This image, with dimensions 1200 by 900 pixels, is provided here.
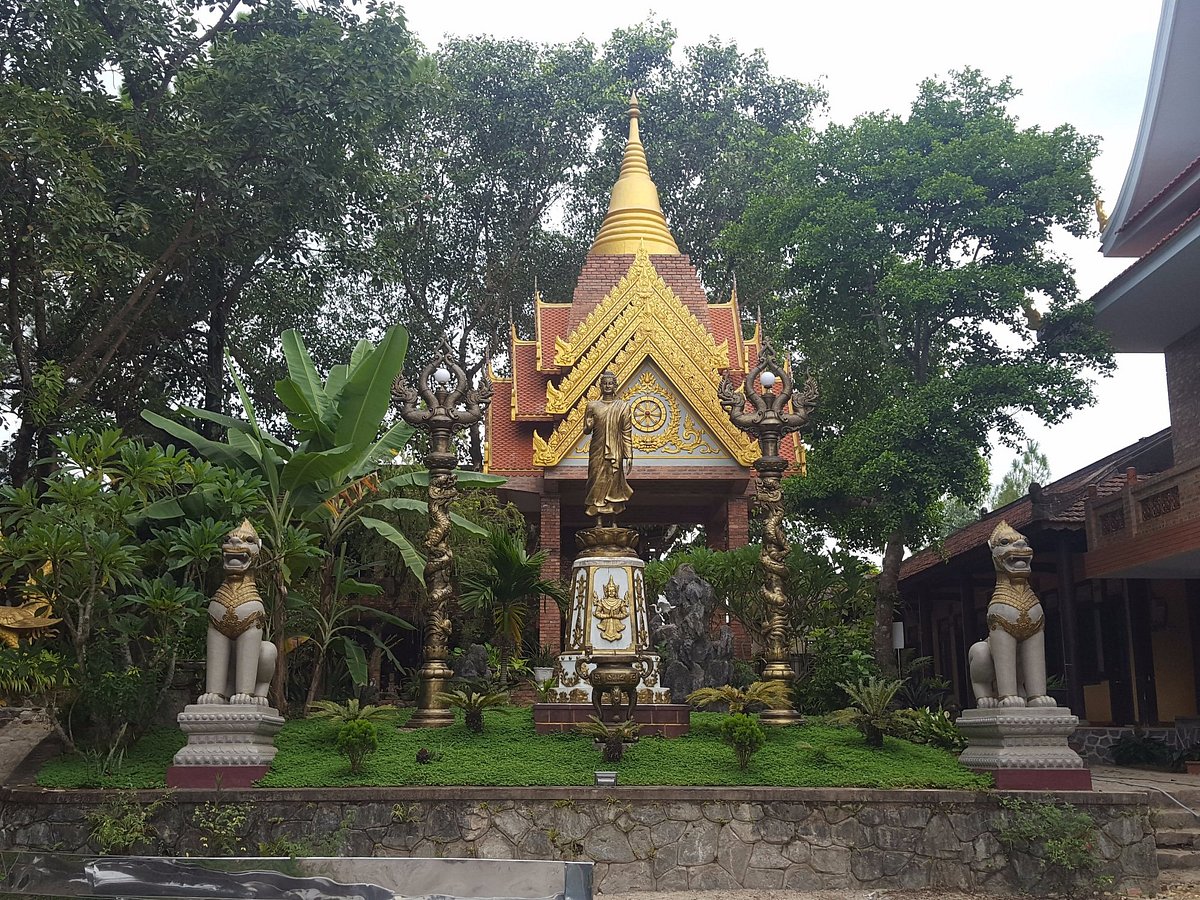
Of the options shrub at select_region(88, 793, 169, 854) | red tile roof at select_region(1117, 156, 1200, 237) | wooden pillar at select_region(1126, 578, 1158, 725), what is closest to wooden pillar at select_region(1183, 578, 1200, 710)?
wooden pillar at select_region(1126, 578, 1158, 725)

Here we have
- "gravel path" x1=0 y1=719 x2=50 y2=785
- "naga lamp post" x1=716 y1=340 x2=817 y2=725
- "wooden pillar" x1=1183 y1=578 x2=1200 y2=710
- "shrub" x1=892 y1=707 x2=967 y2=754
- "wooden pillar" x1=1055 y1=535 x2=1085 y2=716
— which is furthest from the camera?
"wooden pillar" x1=1183 y1=578 x2=1200 y2=710

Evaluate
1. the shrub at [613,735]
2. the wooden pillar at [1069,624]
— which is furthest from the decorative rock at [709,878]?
the wooden pillar at [1069,624]

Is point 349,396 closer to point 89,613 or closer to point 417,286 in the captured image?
point 89,613

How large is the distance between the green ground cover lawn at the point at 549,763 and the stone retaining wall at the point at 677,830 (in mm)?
264

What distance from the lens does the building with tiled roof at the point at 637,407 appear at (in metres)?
18.0

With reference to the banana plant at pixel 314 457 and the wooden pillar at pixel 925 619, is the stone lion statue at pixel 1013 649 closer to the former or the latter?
the banana plant at pixel 314 457

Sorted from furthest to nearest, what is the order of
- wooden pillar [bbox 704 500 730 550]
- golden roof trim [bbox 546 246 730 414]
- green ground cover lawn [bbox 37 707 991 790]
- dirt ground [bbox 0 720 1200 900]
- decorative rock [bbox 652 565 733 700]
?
1. wooden pillar [bbox 704 500 730 550]
2. golden roof trim [bbox 546 246 730 414]
3. decorative rock [bbox 652 565 733 700]
4. green ground cover lawn [bbox 37 707 991 790]
5. dirt ground [bbox 0 720 1200 900]

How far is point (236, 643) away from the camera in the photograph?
32.3ft

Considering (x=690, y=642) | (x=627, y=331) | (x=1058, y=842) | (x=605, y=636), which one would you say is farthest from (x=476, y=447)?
(x=1058, y=842)

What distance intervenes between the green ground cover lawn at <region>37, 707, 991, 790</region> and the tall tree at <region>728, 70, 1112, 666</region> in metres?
6.09

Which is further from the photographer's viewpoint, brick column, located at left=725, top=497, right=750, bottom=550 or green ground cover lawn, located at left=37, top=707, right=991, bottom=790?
brick column, located at left=725, top=497, right=750, bottom=550

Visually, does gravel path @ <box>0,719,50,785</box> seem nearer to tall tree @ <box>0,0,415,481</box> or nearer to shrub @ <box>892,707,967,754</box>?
tall tree @ <box>0,0,415,481</box>

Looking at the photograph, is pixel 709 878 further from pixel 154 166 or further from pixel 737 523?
pixel 154 166

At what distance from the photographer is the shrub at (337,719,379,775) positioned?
941 cm
